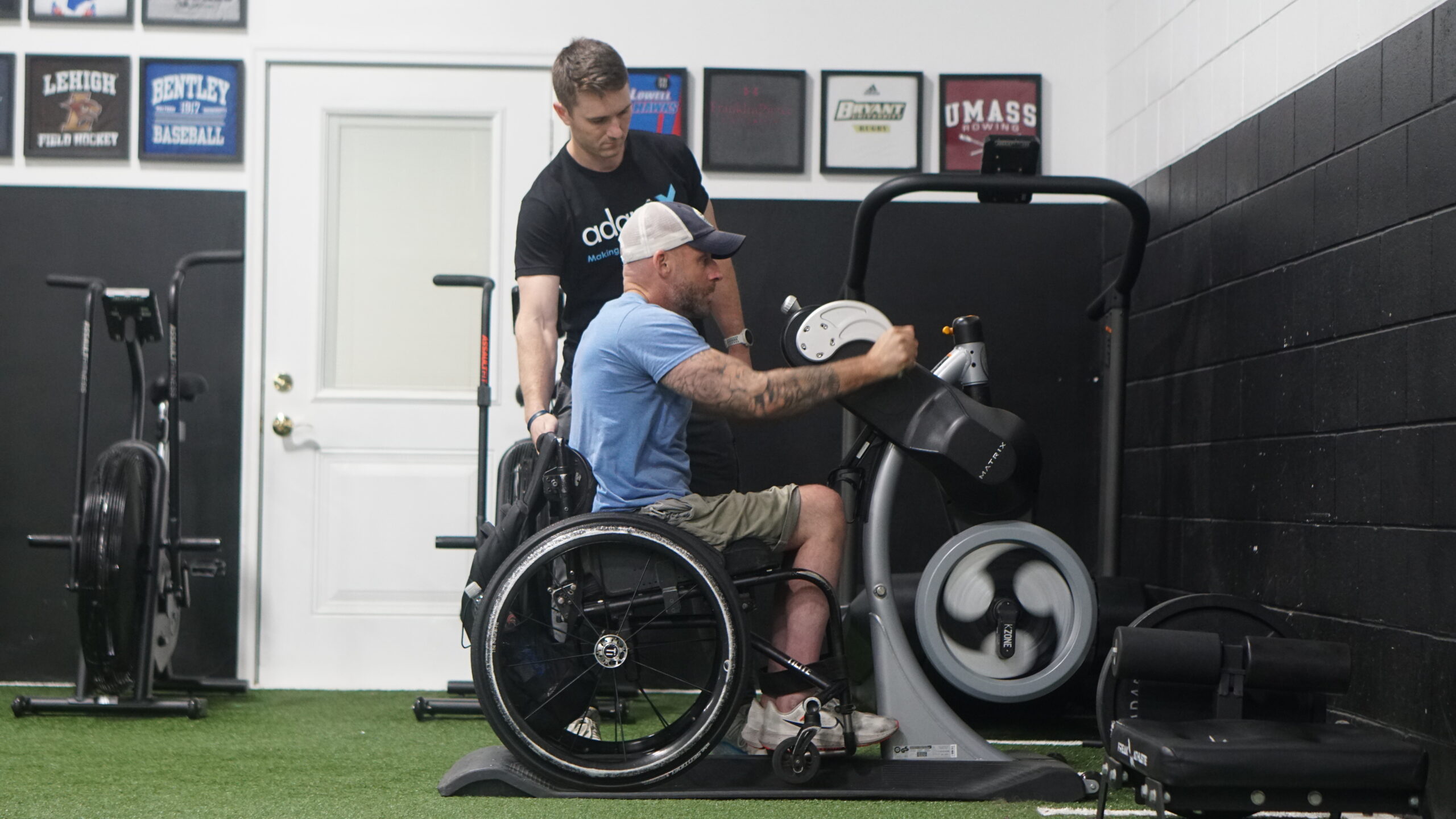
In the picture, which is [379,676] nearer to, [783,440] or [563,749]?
[783,440]

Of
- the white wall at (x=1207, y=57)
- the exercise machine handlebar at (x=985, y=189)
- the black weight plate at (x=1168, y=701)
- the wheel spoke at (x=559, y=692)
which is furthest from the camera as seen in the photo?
the exercise machine handlebar at (x=985, y=189)

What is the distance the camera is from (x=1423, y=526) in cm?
236

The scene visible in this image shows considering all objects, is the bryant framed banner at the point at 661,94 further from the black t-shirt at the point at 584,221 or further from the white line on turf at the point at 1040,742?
the white line on turf at the point at 1040,742

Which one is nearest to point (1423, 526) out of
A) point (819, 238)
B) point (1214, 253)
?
point (1214, 253)

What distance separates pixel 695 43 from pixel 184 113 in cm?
161

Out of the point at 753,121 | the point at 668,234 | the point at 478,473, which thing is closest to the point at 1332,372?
the point at 668,234

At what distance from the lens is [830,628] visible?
8.16ft

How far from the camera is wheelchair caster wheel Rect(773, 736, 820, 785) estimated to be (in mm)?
2398

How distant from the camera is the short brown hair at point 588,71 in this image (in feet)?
9.11

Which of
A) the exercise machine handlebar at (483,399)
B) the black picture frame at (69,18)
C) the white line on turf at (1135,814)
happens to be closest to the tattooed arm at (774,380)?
the white line on turf at (1135,814)

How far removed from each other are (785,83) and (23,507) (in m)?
2.70

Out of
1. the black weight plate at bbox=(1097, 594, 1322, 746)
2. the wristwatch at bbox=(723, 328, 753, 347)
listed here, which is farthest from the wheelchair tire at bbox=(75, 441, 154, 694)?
the black weight plate at bbox=(1097, 594, 1322, 746)

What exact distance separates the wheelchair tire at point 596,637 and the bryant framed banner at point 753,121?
80.3 inches

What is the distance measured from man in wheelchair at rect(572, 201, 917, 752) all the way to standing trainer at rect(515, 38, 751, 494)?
243mm
